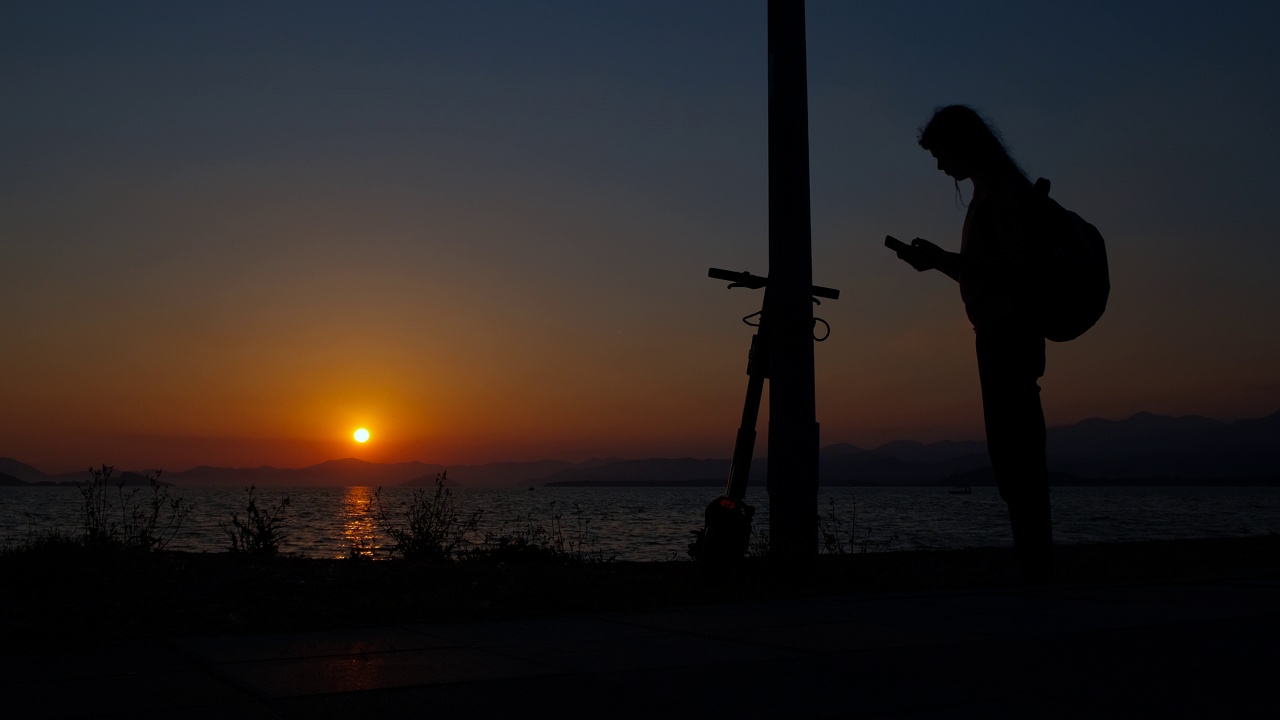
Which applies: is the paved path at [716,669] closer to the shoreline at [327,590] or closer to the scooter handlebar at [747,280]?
the shoreline at [327,590]

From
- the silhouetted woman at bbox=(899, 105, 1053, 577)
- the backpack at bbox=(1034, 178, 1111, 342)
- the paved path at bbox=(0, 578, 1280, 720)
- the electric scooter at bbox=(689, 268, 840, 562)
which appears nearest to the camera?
the paved path at bbox=(0, 578, 1280, 720)

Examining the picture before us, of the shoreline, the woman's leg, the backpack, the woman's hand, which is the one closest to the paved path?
the shoreline

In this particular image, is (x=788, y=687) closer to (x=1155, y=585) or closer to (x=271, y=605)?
(x=271, y=605)

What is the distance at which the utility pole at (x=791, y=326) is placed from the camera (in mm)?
6055

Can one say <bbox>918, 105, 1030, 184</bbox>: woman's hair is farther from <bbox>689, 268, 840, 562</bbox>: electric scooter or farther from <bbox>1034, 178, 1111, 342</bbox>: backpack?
<bbox>689, 268, 840, 562</bbox>: electric scooter

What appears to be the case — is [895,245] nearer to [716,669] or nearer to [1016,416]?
[1016,416]

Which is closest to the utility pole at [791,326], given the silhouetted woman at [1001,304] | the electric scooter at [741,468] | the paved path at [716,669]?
Result: the electric scooter at [741,468]

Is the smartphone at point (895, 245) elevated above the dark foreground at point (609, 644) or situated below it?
above

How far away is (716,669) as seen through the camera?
115 inches

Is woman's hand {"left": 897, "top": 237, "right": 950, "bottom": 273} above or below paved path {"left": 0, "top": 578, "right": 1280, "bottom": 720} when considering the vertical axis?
above

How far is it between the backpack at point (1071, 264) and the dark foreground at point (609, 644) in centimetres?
135

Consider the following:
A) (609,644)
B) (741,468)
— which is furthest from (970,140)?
(609,644)

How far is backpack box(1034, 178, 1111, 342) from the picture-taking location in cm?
476

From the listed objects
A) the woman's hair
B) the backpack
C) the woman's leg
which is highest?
the woman's hair
